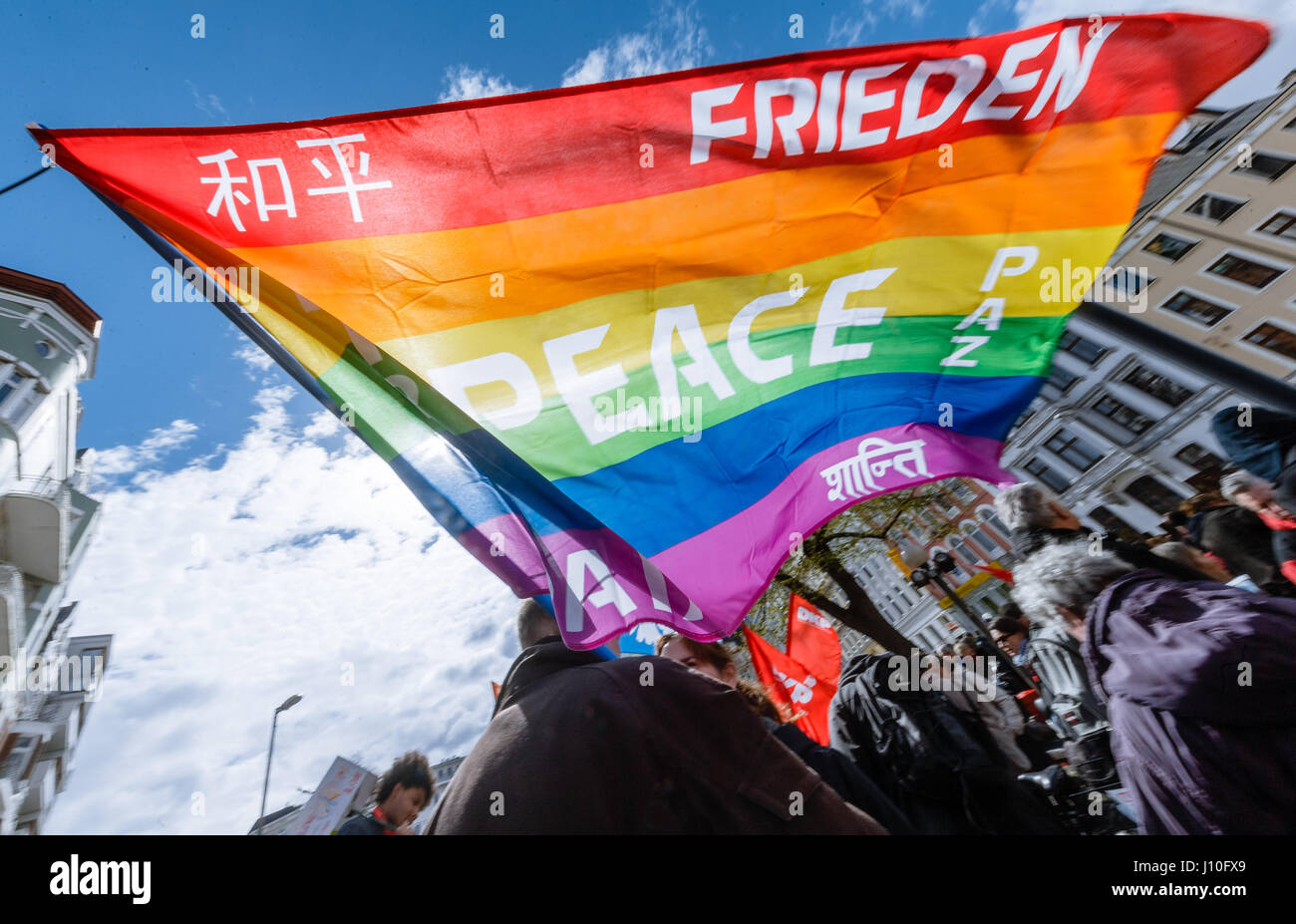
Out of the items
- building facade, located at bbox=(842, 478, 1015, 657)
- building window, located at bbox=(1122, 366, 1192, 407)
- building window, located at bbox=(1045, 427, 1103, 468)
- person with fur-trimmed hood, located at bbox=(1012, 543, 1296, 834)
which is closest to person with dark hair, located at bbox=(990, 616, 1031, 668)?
person with fur-trimmed hood, located at bbox=(1012, 543, 1296, 834)

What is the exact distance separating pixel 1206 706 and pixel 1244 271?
118ft

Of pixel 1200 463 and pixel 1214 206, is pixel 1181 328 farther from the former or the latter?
pixel 1200 463

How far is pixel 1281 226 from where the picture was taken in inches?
979

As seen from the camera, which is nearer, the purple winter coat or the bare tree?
the purple winter coat

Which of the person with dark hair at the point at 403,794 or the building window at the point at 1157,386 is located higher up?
the building window at the point at 1157,386

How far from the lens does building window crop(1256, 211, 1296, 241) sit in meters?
24.4

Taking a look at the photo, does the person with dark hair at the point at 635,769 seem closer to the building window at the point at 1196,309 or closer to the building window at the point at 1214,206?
the building window at the point at 1196,309

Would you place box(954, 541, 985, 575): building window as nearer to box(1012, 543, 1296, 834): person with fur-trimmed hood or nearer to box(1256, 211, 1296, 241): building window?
box(1256, 211, 1296, 241): building window

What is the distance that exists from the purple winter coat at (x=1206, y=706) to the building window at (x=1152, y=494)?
34.6m

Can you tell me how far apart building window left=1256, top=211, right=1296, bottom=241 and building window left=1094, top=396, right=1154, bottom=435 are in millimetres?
8838

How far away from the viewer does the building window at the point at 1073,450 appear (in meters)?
31.6

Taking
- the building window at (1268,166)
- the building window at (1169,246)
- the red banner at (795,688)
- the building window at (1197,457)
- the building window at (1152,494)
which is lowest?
the red banner at (795,688)
